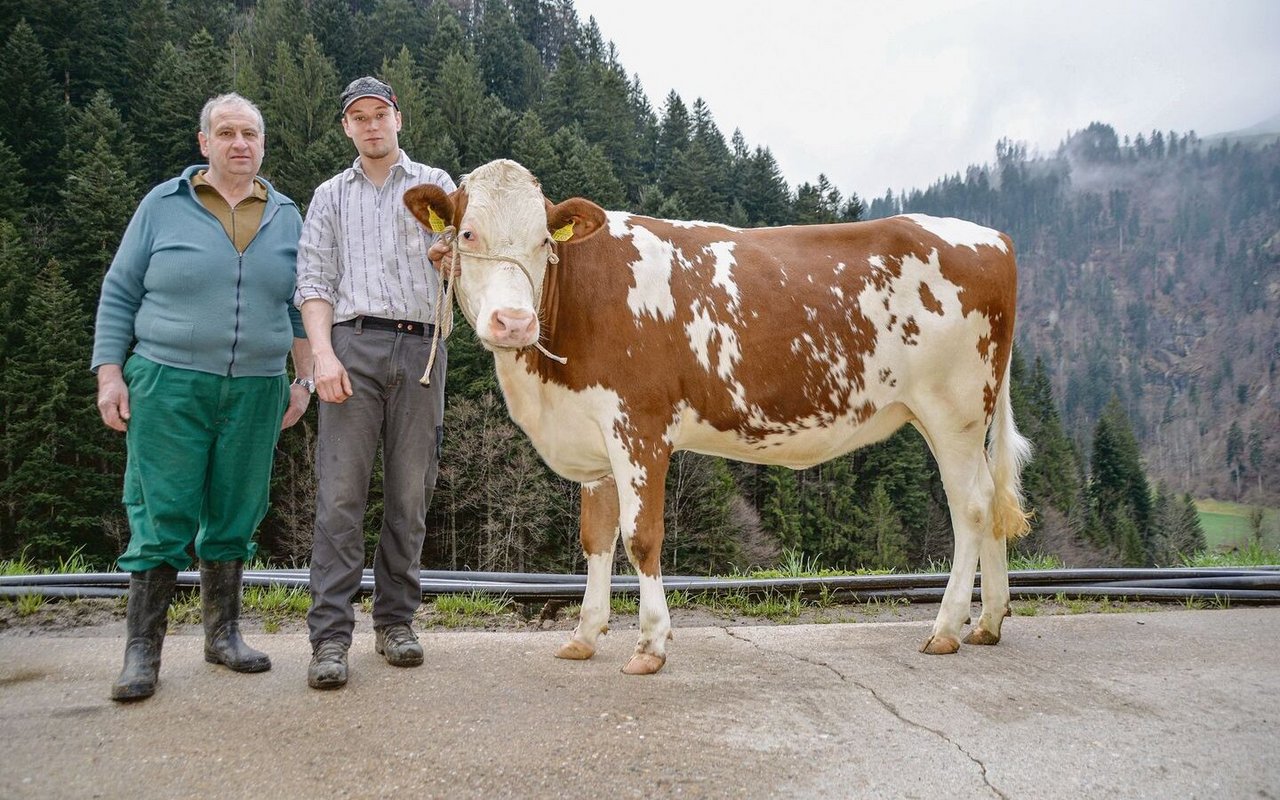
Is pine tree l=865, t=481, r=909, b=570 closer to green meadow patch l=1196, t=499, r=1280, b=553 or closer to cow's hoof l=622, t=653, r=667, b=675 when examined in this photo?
cow's hoof l=622, t=653, r=667, b=675

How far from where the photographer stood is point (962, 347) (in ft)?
16.4

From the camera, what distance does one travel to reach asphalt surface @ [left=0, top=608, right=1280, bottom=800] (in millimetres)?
2928

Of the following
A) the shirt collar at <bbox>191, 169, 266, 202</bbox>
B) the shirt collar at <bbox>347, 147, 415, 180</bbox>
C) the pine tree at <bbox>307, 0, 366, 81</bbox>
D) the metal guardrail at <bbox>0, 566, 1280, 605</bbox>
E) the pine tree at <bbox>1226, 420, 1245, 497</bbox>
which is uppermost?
the pine tree at <bbox>307, 0, 366, 81</bbox>

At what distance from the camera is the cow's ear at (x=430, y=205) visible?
402 cm

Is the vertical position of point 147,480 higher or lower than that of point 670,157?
lower

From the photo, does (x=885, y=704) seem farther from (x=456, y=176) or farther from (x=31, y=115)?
(x=31, y=115)

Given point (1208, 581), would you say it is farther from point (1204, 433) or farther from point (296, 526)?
point (1204, 433)

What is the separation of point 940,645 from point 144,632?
3.77m

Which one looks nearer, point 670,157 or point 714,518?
point 714,518

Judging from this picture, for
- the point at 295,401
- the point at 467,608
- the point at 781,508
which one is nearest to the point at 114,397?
the point at 295,401

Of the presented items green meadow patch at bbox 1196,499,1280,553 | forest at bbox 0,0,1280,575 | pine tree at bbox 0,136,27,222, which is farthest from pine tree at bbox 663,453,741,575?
green meadow patch at bbox 1196,499,1280,553

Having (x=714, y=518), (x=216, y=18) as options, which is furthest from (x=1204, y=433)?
(x=216, y=18)

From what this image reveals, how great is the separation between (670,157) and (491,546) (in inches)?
2626

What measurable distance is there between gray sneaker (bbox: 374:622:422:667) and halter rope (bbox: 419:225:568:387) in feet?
3.88
